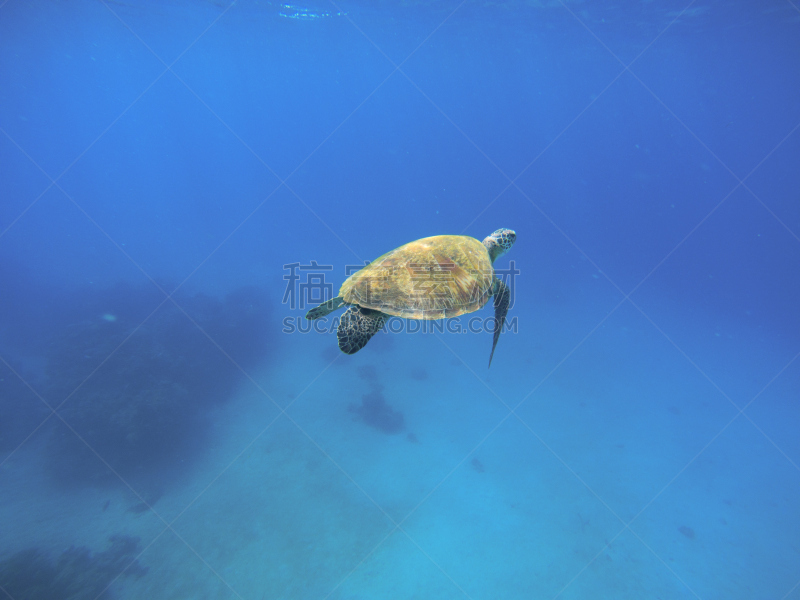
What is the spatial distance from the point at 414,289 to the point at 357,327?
0.94 meters

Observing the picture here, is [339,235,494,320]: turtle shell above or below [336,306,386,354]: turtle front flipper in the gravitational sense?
above

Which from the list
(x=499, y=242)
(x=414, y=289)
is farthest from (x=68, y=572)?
(x=499, y=242)

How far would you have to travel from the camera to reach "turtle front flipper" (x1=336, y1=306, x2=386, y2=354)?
12.9ft

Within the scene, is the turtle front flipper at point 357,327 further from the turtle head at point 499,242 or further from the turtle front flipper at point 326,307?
the turtle head at point 499,242

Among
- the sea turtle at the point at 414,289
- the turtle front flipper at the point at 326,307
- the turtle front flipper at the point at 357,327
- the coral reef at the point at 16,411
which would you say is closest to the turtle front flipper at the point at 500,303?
the sea turtle at the point at 414,289

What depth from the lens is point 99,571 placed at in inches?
294

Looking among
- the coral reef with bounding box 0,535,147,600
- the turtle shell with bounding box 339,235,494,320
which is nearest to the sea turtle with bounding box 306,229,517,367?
the turtle shell with bounding box 339,235,494,320

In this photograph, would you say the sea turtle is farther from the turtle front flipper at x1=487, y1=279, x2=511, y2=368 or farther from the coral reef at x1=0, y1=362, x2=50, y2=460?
the coral reef at x1=0, y1=362, x2=50, y2=460

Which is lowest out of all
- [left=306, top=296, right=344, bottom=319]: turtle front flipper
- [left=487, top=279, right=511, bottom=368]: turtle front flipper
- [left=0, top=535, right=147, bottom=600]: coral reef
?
[left=0, top=535, right=147, bottom=600]: coral reef

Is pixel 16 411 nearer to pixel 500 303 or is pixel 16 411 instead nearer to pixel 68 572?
pixel 68 572

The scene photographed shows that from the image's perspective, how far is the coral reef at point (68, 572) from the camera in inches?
270

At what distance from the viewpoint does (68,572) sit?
7.30m

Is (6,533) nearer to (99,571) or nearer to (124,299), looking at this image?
(99,571)

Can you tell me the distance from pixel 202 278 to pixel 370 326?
24.4 metres
